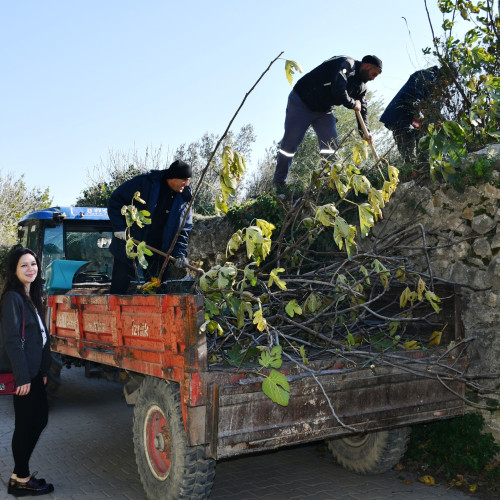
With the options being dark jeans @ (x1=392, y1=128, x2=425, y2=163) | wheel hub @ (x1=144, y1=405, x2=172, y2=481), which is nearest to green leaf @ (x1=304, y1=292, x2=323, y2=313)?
wheel hub @ (x1=144, y1=405, x2=172, y2=481)

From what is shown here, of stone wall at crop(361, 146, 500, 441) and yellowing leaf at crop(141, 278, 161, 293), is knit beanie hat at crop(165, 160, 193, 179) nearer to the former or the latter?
Answer: yellowing leaf at crop(141, 278, 161, 293)

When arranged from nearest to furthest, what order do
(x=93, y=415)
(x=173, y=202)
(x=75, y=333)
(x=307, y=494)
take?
(x=307, y=494) → (x=75, y=333) → (x=173, y=202) → (x=93, y=415)

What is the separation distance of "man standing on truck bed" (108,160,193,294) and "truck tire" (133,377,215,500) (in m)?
1.81

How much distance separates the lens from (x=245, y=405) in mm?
3389

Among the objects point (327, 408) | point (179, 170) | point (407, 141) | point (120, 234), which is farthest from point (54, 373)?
point (407, 141)

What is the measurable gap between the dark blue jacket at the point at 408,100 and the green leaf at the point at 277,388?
447 centimetres

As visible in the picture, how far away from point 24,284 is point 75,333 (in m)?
0.71

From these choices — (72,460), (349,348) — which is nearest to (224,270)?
(349,348)

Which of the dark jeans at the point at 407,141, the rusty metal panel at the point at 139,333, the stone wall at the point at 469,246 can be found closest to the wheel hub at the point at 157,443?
the rusty metal panel at the point at 139,333

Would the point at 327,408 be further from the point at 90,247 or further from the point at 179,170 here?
the point at 90,247

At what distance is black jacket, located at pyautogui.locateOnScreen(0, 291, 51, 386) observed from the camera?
4188 millimetres

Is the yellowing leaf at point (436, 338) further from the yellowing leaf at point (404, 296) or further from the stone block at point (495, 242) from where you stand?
the stone block at point (495, 242)

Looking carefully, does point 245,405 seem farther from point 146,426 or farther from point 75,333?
point 75,333

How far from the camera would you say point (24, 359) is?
421 cm
